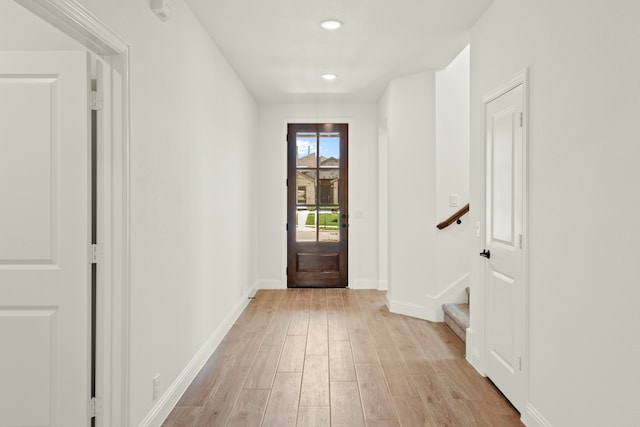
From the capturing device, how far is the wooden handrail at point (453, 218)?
4340mm

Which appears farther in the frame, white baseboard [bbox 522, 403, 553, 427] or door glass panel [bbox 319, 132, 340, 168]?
door glass panel [bbox 319, 132, 340, 168]

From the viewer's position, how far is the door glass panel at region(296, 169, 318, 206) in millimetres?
6098

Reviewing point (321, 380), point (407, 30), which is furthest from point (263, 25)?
point (321, 380)

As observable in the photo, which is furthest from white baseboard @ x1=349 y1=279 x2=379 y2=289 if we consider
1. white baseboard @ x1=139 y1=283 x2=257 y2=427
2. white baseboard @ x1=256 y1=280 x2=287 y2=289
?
white baseboard @ x1=139 y1=283 x2=257 y2=427

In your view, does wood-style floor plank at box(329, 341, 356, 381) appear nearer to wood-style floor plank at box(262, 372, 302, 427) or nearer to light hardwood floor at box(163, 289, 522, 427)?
light hardwood floor at box(163, 289, 522, 427)

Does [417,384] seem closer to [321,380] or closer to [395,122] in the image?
[321,380]

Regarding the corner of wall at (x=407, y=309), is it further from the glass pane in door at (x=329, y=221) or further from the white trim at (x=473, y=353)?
the glass pane in door at (x=329, y=221)

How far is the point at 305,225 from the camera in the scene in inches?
241

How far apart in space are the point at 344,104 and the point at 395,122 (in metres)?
1.43

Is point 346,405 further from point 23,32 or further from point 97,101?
point 23,32

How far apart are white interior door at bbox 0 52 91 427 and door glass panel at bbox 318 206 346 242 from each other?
14.4 ft

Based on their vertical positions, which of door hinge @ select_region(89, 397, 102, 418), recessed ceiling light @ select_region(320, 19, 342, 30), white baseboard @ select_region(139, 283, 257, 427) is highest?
recessed ceiling light @ select_region(320, 19, 342, 30)

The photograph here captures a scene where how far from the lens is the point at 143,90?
7.22ft

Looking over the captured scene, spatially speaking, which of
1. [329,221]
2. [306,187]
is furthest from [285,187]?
[329,221]
